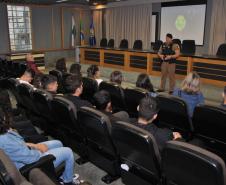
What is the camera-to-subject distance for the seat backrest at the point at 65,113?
8.18 feet

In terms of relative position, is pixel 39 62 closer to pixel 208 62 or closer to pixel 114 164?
pixel 208 62

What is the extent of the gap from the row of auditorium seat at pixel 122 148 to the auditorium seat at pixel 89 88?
873mm

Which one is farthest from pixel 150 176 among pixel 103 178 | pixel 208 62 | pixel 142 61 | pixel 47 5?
pixel 47 5

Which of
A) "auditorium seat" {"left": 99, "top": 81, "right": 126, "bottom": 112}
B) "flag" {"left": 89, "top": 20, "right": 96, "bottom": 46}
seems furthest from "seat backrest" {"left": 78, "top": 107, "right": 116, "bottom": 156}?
"flag" {"left": 89, "top": 20, "right": 96, "bottom": 46}

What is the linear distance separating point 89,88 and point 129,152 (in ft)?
6.79

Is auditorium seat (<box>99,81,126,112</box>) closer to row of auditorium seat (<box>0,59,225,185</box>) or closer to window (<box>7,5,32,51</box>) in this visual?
row of auditorium seat (<box>0,59,225,185</box>)

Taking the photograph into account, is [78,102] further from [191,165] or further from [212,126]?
[191,165]

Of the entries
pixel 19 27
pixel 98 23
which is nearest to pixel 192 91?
pixel 19 27

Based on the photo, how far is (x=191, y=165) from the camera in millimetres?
1439

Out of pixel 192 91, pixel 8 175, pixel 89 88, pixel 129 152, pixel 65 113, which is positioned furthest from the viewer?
pixel 89 88

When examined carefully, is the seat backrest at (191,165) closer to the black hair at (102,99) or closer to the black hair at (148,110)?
the black hair at (148,110)

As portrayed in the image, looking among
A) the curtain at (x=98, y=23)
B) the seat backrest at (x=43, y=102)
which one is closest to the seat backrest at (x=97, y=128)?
the seat backrest at (x=43, y=102)

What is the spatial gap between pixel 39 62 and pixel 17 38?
1.29m

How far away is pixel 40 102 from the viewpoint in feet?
9.98
